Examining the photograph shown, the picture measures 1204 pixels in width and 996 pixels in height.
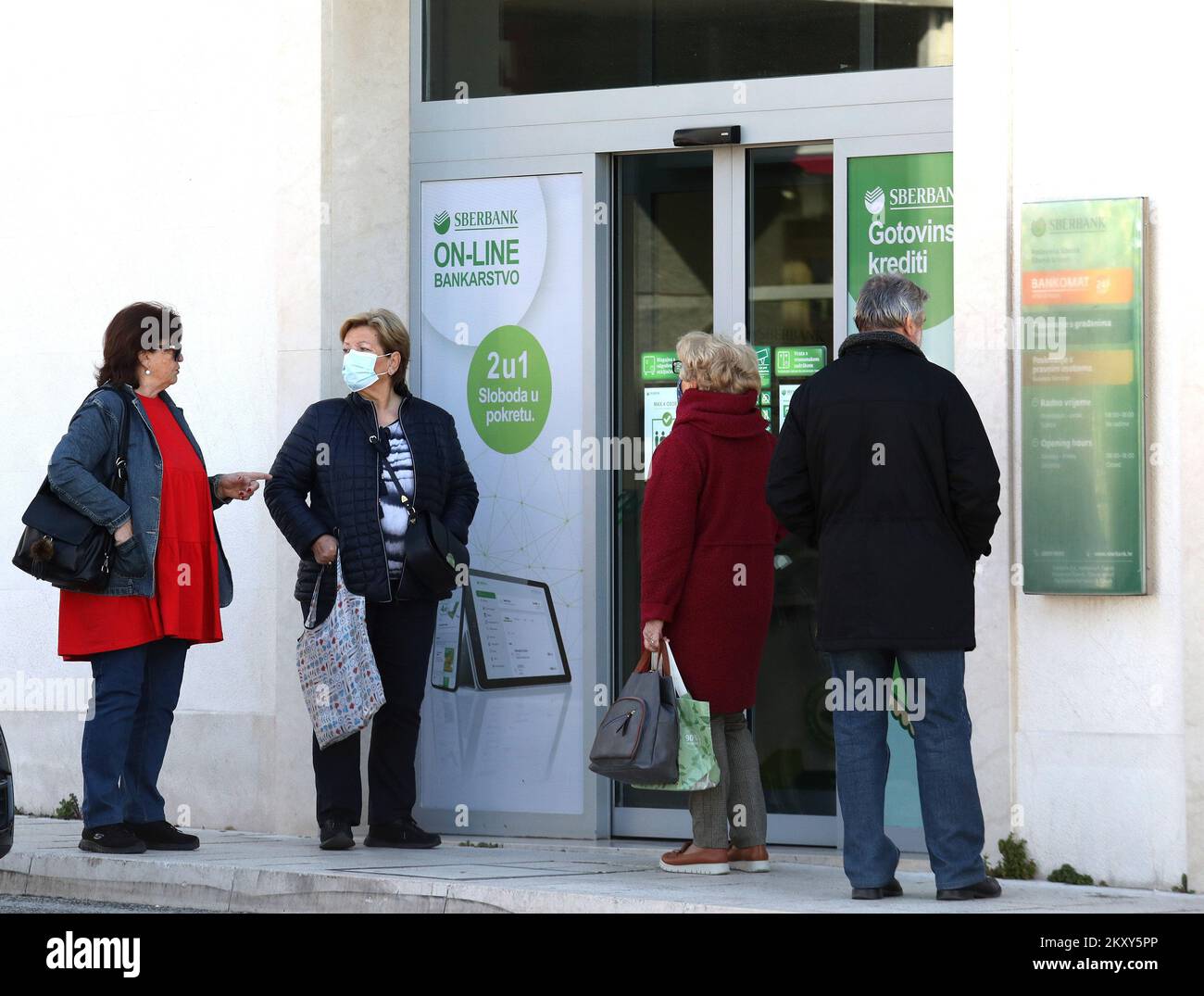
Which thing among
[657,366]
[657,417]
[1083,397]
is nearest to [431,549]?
[657,417]

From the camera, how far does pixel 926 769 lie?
20.2 feet

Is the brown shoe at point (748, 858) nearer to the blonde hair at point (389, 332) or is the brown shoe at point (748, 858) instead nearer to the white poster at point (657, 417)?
the white poster at point (657, 417)

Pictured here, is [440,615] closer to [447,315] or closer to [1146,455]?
[447,315]

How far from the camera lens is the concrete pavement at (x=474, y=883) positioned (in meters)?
6.27

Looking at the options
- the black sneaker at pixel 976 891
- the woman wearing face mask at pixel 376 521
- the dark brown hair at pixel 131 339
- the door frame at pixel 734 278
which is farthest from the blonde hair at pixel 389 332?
the black sneaker at pixel 976 891

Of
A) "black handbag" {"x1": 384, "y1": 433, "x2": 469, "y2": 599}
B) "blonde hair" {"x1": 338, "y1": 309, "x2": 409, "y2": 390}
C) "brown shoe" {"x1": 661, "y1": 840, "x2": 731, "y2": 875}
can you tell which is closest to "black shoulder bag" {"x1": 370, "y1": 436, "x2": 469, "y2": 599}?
"black handbag" {"x1": 384, "y1": 433, "x2": 469, "y2": 599}

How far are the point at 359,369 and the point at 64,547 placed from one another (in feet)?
4.34

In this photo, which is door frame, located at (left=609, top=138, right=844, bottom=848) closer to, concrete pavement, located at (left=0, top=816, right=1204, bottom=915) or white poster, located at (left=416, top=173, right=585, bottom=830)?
concrete pavement, located at (left=0, top=816, right=1204, bottom=915)

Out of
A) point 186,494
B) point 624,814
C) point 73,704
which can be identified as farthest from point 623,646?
point 73,704

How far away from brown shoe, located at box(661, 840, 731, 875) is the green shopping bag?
24cm

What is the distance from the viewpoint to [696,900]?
6.20m

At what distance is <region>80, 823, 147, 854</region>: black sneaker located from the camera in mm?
7371

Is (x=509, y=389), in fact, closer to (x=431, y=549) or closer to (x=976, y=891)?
(x=431, y=549)

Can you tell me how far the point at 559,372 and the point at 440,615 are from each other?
1178 mm
